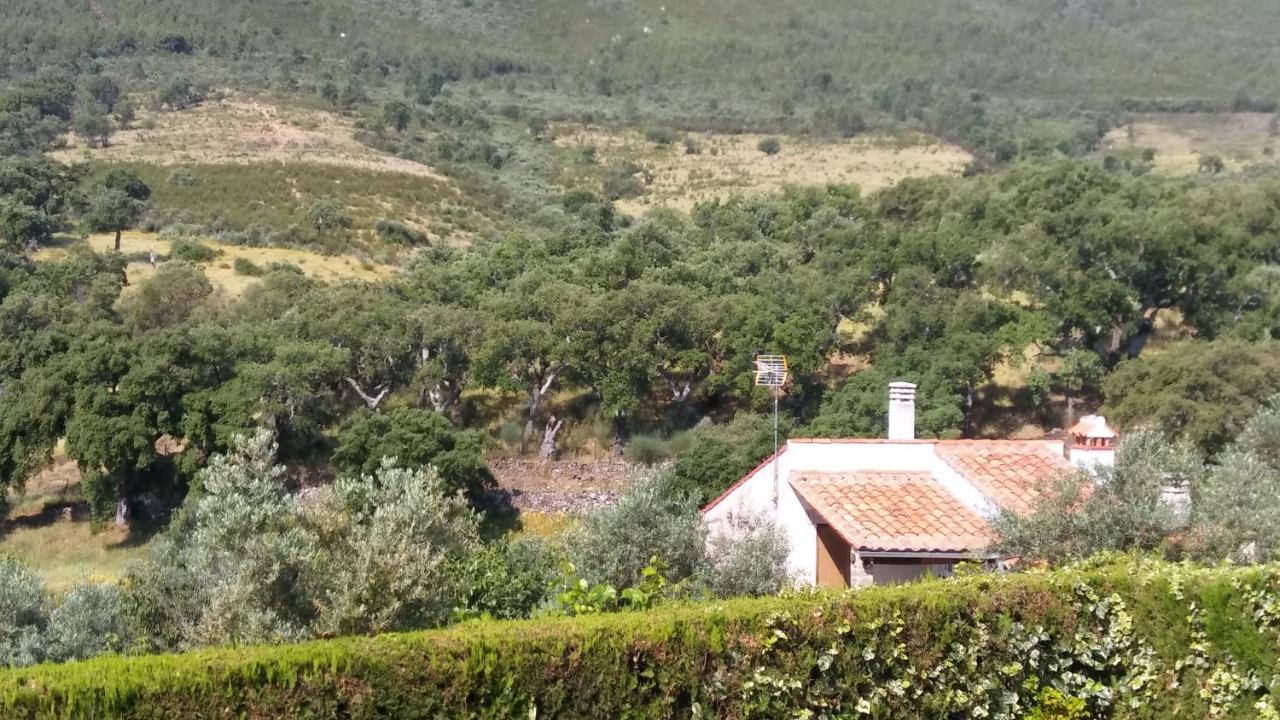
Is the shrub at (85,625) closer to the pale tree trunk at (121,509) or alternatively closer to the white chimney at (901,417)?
the white chimney at (901,417)

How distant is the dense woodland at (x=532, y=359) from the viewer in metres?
12.3

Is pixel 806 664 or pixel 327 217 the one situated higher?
pixel 806 664

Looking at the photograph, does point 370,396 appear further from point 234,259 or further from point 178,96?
point 178,96

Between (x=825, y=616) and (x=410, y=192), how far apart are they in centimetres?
6626

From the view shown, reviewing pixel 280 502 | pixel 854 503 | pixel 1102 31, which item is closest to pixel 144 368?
pixel 280 502

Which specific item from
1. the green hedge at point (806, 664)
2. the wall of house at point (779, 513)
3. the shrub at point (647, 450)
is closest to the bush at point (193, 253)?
the shrub at point (647, 450)

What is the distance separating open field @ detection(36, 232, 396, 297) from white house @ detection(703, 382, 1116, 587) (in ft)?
115

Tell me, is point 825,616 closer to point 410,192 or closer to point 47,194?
point 47,194

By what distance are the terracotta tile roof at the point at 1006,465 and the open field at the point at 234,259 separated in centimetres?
3628

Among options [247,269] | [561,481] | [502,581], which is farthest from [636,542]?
[247,269]

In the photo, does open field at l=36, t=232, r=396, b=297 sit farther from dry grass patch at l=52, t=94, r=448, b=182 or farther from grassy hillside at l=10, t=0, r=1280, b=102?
grassy hillside at l=10, t=0, r=1280, b=102

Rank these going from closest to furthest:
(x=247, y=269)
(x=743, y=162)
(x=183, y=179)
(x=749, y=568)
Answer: (x=749, y=568) < (x=247, y=269) < (x=183, y=179) < (x=743, y=162)

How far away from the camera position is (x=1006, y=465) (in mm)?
15219

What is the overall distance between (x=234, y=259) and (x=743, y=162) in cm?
5016
